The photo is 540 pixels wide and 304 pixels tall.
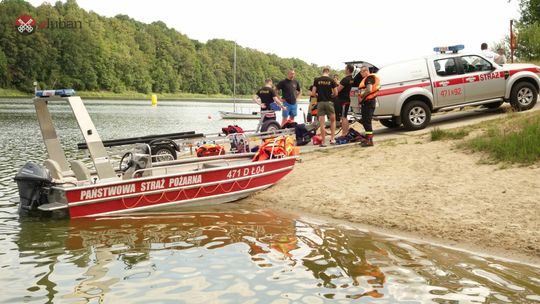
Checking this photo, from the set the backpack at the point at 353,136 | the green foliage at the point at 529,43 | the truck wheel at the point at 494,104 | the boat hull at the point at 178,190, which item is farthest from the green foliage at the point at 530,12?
the boat hull at the point at 178,190

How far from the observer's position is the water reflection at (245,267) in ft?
20.3

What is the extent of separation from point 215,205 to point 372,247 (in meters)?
4.07

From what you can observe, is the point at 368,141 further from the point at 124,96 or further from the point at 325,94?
the point at 124,96

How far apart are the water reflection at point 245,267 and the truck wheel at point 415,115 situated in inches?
277

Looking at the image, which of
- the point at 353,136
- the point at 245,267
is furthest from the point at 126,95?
the point at 245,267

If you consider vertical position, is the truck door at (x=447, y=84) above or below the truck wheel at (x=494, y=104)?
above

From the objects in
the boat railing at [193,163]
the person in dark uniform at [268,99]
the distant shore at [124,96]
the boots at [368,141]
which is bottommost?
the boat railing at [193,163]

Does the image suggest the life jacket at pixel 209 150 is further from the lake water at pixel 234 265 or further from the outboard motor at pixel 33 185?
the outboard motor at pixel 33 185

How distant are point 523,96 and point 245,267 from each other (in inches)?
471

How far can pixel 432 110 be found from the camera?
1573cm

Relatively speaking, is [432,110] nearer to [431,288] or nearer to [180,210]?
[180,210]

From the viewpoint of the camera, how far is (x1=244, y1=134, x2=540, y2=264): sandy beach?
8.16 m

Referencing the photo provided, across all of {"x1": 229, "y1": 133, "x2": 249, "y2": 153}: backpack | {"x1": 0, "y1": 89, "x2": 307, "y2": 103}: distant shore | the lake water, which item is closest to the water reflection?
the lake water

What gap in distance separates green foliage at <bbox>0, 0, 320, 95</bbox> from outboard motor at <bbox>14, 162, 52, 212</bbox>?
105 metres
